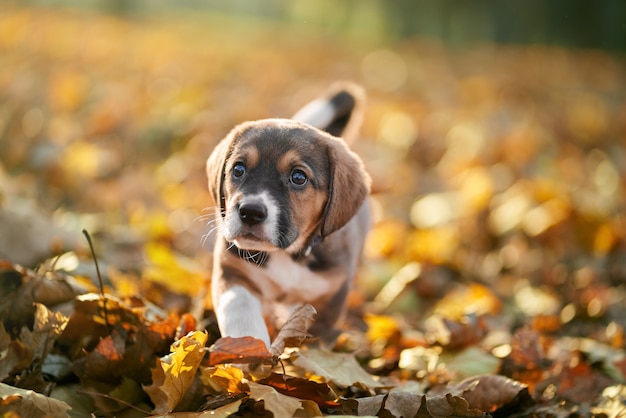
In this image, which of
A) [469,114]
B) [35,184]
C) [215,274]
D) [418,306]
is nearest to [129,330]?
[215,274]

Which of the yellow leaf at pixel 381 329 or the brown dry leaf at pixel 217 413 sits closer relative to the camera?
the brown dry leaf at pixel 217 413

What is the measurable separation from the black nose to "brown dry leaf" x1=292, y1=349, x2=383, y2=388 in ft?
1.59

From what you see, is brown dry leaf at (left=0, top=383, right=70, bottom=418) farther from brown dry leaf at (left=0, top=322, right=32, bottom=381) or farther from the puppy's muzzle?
the puppy's muzzle

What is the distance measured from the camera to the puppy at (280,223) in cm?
287

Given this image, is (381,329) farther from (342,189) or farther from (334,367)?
(334,367)

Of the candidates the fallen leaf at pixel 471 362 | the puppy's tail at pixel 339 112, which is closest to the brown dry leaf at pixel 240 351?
the fallen leaf at pixel 471 362

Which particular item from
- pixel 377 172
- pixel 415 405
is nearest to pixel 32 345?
pixel 415 405

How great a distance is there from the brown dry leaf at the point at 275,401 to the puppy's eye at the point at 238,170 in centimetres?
96

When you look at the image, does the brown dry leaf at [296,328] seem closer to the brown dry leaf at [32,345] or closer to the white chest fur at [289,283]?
the white chest fur at [289,283]

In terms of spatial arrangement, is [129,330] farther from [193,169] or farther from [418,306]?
[193,169]

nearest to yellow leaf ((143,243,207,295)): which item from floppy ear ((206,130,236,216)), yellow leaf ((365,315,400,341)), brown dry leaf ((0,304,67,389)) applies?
floppy ear ((206,130,236,216))

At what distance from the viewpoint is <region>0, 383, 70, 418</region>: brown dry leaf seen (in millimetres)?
2152

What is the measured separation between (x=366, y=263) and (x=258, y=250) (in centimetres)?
185

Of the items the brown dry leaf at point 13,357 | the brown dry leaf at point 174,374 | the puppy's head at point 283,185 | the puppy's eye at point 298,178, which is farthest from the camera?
the puppy's eye at point 298,178
